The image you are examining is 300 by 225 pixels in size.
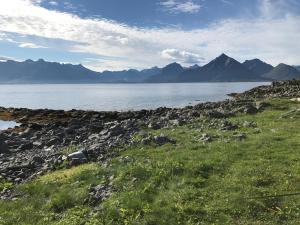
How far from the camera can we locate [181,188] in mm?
16844

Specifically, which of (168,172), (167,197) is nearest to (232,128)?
(168,172)

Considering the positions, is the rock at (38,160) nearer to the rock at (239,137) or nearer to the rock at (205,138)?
A: the rock at (205,138)

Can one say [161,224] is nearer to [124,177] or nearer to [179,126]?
[124,177]

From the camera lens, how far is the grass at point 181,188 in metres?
14.5

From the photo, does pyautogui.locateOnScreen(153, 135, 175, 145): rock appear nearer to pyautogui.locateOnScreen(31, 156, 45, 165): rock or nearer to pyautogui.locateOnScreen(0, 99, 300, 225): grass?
pyautogui.locateOnScreen(0, 99, 300, 225): grass

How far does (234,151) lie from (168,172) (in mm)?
4433

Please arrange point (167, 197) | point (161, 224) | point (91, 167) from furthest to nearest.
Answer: point (91, 167) < point (167, 197) < point (161, 224)

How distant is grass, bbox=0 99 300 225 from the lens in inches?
572

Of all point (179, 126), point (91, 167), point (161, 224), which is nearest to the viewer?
point (161, 224)

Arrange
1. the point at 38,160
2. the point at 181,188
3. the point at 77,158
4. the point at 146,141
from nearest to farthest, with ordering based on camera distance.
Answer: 1. the point at 181,188
2. the point at 77,158
3. the point at 38,160
4. the point at 146,141

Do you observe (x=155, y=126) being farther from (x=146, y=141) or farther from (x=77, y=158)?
(x=77, y=158)

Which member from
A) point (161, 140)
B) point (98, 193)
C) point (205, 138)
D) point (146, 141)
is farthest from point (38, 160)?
point (205, 138)

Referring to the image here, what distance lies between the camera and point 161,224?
46.3ft

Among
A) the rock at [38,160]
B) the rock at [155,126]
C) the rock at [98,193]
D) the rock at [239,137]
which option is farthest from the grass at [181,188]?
the rock at [155,126]
